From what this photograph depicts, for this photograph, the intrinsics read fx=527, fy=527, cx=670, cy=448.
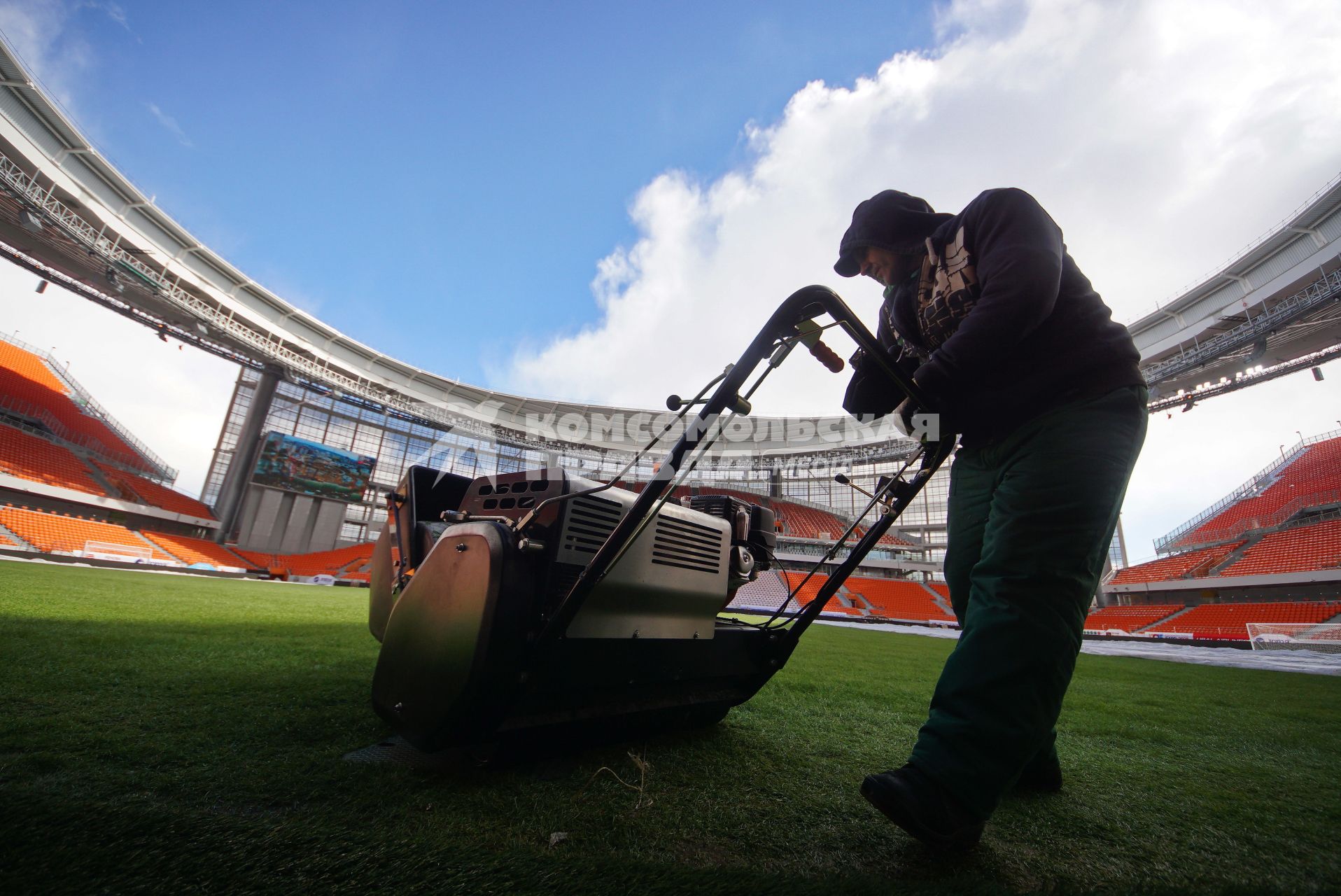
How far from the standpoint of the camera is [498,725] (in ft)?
3.63

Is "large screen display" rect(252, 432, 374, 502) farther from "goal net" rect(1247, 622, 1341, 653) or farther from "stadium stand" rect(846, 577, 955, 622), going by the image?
"goal net" rect(1247, 622, 1341, 653)

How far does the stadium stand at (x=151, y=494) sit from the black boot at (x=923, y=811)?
31701 millimetres

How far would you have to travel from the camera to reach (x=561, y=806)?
1.07 metres

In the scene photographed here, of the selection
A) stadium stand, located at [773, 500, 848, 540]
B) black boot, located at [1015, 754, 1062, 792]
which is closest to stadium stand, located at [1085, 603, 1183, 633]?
stadium stand, located at [773, 500, 848, 540]

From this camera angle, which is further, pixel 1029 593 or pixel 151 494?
pixel 151 494

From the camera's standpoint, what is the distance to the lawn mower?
1.07m

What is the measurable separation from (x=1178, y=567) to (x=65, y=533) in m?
40.7

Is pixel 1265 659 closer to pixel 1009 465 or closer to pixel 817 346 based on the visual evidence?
pixel 1009 465

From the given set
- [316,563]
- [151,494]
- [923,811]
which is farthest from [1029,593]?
[151,494]

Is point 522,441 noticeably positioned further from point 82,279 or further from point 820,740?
point 820,740

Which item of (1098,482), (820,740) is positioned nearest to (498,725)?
(820,740)

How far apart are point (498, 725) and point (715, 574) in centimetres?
72

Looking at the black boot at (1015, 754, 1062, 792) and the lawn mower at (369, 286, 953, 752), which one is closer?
the lawn mower at (369, 286, 953, 752)

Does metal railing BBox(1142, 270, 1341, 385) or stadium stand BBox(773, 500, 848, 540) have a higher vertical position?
metal railing BBox(1142, 270, 1341, 385)
